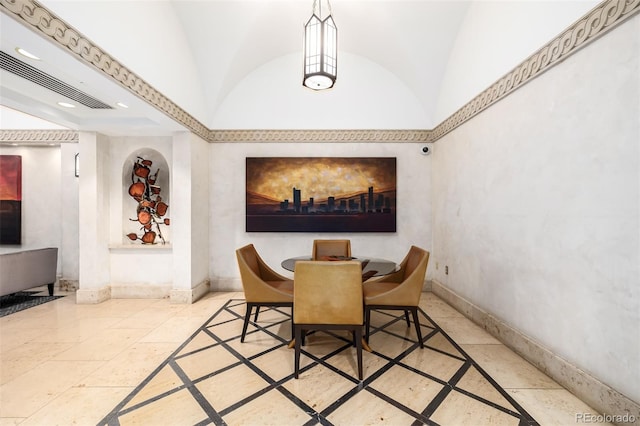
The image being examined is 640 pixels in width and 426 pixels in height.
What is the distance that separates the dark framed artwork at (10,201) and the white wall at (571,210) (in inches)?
288

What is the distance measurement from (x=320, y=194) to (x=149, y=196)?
9.37ft

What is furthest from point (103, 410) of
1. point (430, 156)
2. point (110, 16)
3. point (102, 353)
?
point (430, 156)

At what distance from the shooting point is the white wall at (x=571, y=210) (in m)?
1.58

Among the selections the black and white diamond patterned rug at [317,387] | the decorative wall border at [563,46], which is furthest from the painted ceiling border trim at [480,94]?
the black and white diamond patterned rug at [317,387]

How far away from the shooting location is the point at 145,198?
420 centimetres

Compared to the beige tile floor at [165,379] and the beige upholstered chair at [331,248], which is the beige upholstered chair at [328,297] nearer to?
the beige tile floor at [165,379]

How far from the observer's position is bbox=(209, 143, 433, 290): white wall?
14.3ft

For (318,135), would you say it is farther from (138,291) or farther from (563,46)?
(138,291)

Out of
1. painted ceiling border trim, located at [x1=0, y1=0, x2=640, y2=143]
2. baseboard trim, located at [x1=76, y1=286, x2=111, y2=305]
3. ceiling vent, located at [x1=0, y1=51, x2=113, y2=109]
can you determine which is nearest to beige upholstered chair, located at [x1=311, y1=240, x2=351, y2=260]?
painted ceiling border trim, located at [x1=0, y1=0, x2=640, y2=143]

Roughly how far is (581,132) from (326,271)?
2.15 metres

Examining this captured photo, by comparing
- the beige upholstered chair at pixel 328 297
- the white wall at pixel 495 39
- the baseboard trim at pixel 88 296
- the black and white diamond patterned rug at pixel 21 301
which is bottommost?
the black and white diamond patterned rug at pixel 21 301

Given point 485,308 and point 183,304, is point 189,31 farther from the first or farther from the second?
point 485,308

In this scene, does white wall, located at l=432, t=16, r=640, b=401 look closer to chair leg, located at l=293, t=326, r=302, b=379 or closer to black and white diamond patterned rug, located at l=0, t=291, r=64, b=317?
chair leg, located at l=293, t=326, r=302, b=379

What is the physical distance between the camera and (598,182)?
1.74 meters
